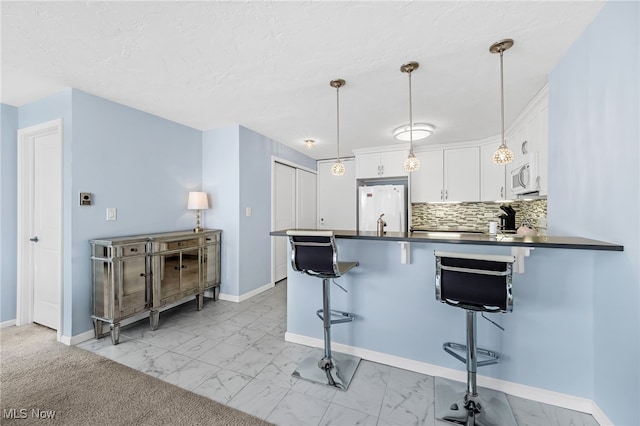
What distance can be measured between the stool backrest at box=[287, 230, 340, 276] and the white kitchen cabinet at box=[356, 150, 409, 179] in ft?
9.97

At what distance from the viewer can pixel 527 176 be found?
8.28ft

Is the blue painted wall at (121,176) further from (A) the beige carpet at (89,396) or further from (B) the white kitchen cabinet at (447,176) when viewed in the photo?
(B) the white kitchen cabinet at (447,176)

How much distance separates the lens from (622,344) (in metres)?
1.32

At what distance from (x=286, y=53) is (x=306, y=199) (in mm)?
3424

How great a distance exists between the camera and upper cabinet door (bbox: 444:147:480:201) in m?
4.11

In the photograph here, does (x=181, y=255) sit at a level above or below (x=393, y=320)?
above

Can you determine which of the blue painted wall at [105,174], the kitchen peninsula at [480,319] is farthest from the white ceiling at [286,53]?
the kitchen peninsula at [480,319]

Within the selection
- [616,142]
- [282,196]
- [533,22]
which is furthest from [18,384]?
[533,22]

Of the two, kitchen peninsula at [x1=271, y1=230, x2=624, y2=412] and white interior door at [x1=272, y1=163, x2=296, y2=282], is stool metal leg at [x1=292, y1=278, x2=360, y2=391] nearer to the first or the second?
kitchen peninsula at [x1=271, y1=230, x2=624, y2=412]

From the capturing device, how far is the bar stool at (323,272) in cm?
182

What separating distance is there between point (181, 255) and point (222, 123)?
1747 millimetres

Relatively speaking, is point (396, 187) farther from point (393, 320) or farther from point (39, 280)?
point (39, 280)

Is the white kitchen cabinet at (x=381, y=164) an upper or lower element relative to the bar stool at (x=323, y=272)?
upper

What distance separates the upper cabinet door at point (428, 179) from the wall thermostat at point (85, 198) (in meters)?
4.25
